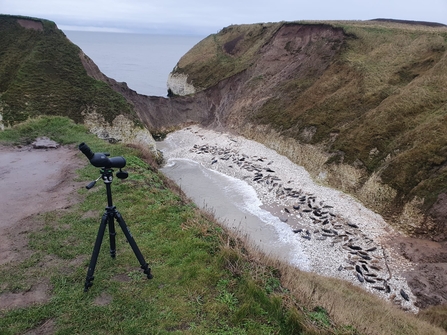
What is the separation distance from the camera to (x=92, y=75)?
34.4 m

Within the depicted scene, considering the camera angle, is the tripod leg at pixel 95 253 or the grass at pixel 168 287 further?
the tripod leg at pixel 95 253

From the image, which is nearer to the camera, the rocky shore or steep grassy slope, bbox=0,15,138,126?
the rocky shore

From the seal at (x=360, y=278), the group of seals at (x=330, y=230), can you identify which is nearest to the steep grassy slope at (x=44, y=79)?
the group of seals at (x=330, y=230)

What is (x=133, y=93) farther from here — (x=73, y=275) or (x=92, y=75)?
(x=73, y=275)

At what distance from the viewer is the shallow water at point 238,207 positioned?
54.3 ft

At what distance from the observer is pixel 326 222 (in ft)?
61.2

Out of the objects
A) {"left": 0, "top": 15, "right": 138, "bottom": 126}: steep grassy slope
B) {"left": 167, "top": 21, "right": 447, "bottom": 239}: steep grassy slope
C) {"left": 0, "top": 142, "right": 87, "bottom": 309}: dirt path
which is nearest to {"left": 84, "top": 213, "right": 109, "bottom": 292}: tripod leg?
{"left": 0, "top": 142, "right": 87, "bottom": 309}: dirt path

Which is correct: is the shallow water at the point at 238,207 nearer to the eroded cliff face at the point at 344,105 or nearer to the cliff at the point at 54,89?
the cliff at the point at 54,89

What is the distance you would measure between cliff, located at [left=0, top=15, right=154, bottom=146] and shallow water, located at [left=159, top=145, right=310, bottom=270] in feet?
18.2

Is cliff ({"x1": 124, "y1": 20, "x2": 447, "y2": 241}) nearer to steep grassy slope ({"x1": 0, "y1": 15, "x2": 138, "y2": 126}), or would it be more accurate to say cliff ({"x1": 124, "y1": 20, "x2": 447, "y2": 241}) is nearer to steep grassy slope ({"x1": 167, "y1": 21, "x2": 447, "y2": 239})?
steep grassy slope ({"x1": 167, "y1": 21, "x2": 447, "y2": 239})

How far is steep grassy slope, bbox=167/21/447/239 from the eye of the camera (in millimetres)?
19547

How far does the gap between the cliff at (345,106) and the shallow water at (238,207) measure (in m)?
6.05

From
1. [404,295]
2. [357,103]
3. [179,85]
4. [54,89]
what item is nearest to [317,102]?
[357,103]

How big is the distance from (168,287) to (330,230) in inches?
496
